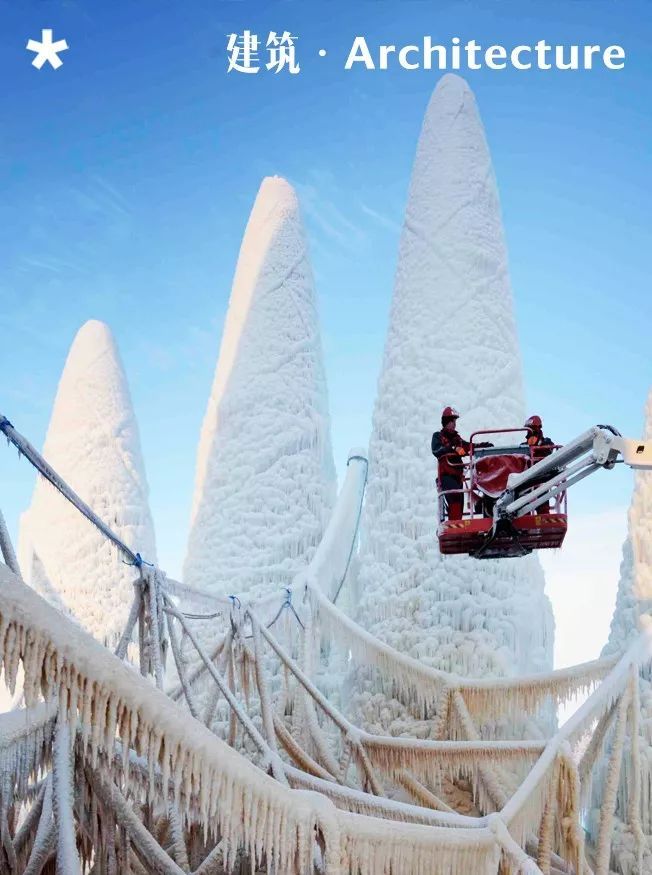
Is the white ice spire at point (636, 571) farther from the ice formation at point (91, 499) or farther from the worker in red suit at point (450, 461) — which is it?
the ice formation at point (91, 499)

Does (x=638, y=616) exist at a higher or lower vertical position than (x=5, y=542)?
lower

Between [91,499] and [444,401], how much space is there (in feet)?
15.5

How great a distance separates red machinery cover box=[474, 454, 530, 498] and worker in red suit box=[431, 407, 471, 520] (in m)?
0.14

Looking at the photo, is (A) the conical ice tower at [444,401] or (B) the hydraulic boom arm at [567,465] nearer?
(B) the hydraulic boom arm at [567,465]

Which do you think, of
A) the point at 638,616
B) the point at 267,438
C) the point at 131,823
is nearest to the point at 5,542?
the point at 131,823

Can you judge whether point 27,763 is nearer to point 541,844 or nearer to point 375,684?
point 541,844

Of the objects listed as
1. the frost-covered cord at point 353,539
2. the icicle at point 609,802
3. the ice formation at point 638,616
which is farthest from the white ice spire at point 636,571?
the frost-covered cord at point 353,539

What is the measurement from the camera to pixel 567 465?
5.37 metres

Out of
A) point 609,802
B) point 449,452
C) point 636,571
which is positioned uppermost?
point 449,452

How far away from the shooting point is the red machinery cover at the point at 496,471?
19.1 feet

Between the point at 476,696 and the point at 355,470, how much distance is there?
2.80 m

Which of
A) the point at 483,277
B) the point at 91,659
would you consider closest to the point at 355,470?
the point at 483,277

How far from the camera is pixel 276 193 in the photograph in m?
10.8

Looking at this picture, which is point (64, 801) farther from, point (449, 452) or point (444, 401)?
point (444, 401)
